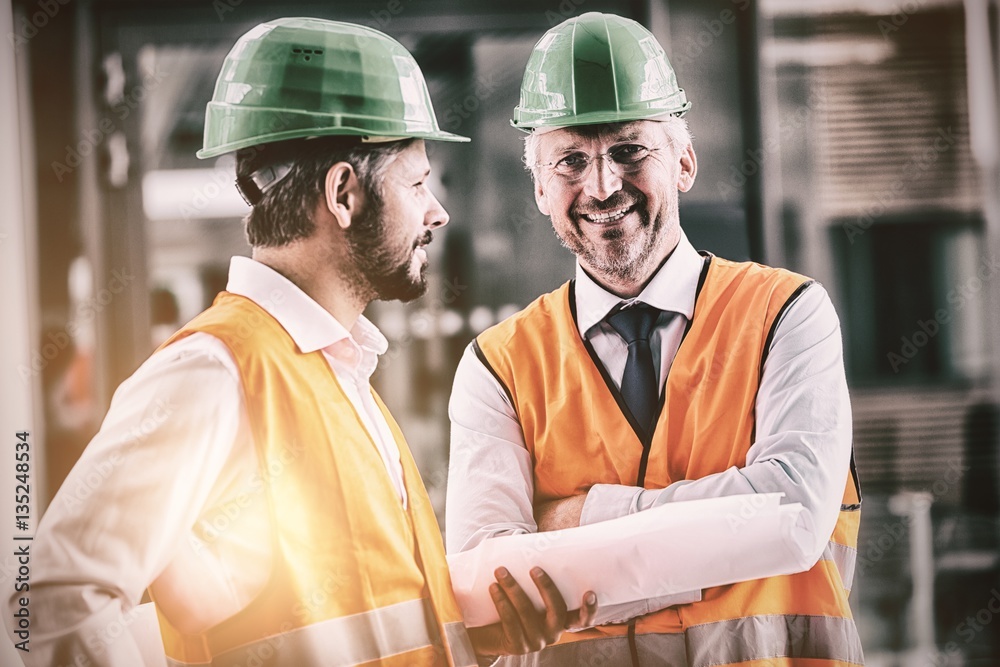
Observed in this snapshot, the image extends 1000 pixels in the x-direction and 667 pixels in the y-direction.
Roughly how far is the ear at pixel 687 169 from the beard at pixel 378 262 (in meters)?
0.66

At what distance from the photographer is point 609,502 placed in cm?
196

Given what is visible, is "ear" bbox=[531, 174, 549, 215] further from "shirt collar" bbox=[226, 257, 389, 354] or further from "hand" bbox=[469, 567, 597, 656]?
"hand" bbox=[469, 567, 597, 656]

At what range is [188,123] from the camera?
6.78 feet

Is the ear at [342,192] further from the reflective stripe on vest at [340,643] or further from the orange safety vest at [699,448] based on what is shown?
the reflective stripe on vest at [340,643]

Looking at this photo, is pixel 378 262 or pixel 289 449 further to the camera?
pixel 378 262

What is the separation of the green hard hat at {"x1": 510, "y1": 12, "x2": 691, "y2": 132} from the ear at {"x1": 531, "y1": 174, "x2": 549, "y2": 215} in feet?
0.42

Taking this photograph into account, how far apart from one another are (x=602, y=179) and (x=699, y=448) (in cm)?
70

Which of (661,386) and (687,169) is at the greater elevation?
(687,169)

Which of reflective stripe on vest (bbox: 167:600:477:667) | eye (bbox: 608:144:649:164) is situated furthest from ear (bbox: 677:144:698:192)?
reflective stripe on vest (bbox: 167:600:477:667)

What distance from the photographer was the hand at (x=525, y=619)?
6.39 ft

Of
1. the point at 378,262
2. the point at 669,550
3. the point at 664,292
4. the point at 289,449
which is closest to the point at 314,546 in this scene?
the point at 289,449

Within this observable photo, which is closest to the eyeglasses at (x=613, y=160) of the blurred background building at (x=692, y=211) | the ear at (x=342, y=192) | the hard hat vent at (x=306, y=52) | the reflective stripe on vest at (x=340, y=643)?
the blurred background building at (x=692, y=211)

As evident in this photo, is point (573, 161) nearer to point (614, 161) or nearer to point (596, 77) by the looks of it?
point (614, 161)

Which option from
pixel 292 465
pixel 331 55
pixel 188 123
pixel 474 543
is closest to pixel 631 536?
pixel 474 543
